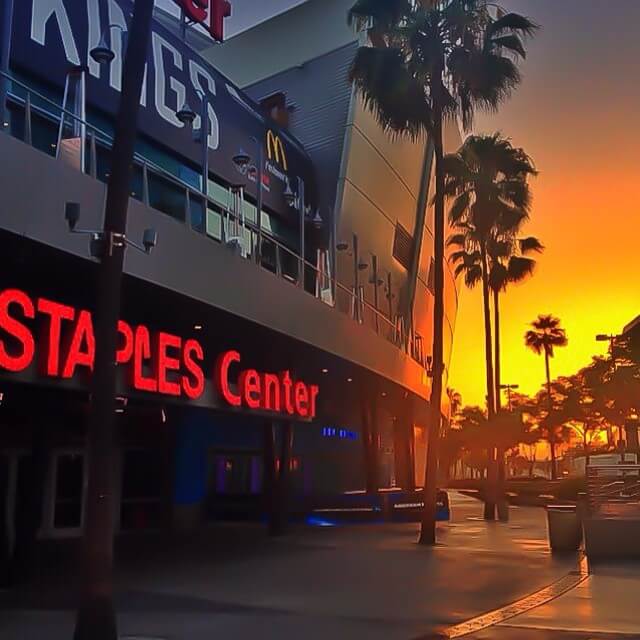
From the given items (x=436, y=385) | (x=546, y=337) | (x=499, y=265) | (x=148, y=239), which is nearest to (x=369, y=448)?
(x=499, y=265)

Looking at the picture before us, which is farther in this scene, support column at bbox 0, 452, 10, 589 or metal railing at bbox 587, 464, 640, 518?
metal railing at bbox 587, 464, 640, 518

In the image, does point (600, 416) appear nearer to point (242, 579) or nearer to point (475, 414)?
point (475, 414)

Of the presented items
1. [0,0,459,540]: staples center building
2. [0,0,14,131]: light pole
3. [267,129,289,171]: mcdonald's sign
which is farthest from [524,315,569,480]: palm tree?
[0,0,14,131]: light pole

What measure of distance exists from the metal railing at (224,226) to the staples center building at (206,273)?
0.13 m

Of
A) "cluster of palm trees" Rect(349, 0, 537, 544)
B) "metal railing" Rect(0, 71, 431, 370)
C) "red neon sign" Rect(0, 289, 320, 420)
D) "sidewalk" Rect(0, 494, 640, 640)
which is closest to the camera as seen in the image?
"sidewalk" Rect(0, 494, 640, 640)

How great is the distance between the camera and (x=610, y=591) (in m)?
13.3

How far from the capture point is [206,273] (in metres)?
14.8

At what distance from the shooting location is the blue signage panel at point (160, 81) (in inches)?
772

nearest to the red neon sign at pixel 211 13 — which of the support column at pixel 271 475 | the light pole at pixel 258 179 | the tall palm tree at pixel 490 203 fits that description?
the light pole at pixel 258 179

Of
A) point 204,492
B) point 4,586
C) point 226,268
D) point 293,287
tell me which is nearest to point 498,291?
point 204,492

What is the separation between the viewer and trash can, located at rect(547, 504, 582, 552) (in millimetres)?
19516

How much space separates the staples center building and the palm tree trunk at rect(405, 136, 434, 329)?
226 millimetres

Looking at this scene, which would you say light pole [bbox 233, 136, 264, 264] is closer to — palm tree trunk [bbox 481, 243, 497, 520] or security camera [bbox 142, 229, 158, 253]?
security camera [bbox 142, 229, 158, 253]

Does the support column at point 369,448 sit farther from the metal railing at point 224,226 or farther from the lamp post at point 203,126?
the lamp post at point 203,126
